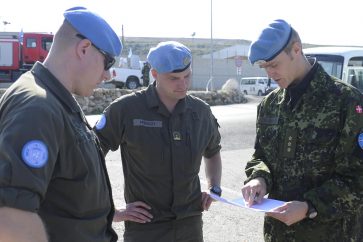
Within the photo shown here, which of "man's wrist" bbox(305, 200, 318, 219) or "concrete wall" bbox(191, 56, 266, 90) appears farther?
"concrete wall" bbox(191, 56, 266, 90)

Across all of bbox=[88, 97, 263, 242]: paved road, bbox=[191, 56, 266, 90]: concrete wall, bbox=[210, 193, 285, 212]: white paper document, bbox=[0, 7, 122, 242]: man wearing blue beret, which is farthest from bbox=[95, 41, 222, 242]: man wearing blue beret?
bbox=[191, 56, 266, 90]: concrete wall

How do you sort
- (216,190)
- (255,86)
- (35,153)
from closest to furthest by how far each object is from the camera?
(35,153) → (216,190) → (255,86)

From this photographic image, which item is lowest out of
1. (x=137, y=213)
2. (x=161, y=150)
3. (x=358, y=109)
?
(x=137, y=213)

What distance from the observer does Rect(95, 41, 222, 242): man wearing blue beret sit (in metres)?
2.82

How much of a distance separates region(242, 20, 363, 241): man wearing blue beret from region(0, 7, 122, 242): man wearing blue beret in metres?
1.00

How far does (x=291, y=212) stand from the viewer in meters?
2.40

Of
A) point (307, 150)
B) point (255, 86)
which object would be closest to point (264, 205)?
point (307, 150)

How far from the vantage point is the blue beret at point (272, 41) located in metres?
2.56

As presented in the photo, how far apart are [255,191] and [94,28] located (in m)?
1.33

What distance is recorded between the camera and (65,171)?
1667 mm

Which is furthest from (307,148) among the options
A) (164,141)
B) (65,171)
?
(65,171)

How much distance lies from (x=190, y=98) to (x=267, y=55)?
69 centimetres

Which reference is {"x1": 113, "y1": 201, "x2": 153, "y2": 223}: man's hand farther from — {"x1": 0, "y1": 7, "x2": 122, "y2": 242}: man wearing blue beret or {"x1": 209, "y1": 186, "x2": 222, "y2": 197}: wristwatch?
{"x1": 0, "y1": 7, "x2": 122, "y2": 242}: man wearing blue beret

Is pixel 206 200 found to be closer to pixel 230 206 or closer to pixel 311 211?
pixel 311 211
